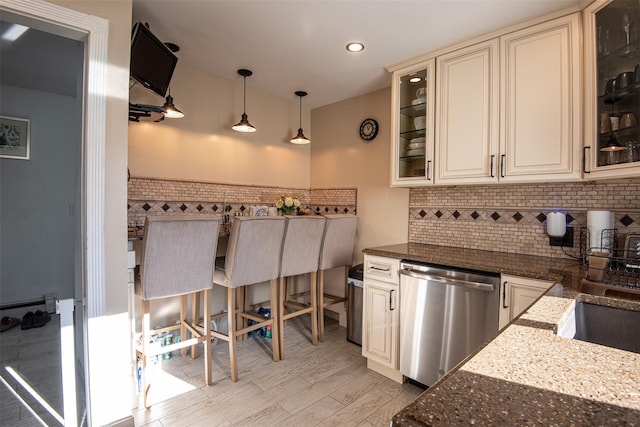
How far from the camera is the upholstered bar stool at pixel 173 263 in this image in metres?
1.85

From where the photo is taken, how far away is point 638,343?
1007 mm

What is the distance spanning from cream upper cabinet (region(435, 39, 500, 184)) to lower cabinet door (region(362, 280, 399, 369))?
91cm

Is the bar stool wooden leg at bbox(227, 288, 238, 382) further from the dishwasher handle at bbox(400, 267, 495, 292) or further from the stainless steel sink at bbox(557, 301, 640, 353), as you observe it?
the stainless steel sink at bbox(557, 301, 640, 353)

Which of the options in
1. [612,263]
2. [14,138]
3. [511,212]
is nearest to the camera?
[612,263]

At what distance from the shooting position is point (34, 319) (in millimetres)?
3109

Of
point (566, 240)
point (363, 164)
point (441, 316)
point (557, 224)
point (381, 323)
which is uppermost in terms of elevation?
point (363, 164)

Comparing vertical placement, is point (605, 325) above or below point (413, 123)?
below

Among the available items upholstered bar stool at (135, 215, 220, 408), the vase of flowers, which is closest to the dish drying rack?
upholstered bar stool at (135, 215, 220, 408)

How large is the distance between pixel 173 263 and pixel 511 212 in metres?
2.32


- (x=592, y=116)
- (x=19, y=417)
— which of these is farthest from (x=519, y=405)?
(x=19, y=417)

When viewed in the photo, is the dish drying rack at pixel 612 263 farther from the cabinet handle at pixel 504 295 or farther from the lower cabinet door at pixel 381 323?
the lower cabinet door at pixel 381 323

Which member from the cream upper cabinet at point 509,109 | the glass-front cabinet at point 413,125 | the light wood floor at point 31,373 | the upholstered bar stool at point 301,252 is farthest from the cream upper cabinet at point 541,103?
the light wood floor at point 31,373

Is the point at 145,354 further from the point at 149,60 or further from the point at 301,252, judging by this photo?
the point at 149,60

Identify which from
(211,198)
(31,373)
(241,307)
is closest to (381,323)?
(241,307)
